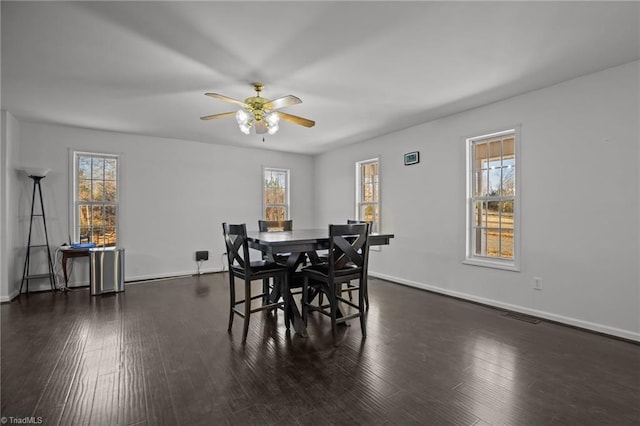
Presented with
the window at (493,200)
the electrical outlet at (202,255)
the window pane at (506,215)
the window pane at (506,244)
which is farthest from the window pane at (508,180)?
the electrical outlet at (202,255)

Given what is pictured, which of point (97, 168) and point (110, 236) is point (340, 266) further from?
point (97, 168)

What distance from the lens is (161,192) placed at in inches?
225

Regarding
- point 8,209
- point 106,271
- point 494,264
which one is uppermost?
point 8,209

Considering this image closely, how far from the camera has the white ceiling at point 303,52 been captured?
2166 millimetres

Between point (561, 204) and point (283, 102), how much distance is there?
3.08 m

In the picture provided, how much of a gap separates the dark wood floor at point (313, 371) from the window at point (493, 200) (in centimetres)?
79

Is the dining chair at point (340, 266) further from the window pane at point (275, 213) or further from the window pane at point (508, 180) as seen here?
the window pane at point (275, 213)

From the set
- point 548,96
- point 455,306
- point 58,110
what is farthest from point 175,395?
point 548,96

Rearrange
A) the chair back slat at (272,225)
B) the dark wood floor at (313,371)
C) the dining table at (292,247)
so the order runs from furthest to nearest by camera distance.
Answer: the chair back slat at (272,225)
the dining table at (292,247)
the dark wood floor at (313,371)

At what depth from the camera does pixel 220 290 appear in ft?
15.8

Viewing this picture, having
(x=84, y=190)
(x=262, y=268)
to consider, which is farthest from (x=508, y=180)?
(x=84, y=190)

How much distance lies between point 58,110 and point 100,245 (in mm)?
2224

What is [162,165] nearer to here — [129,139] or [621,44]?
[129,139]

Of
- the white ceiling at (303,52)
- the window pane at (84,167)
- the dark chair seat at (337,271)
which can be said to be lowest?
the dark chair seat at (337,271)
